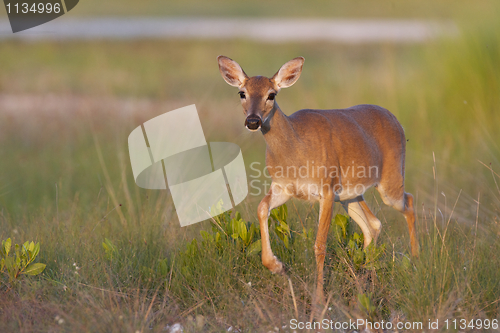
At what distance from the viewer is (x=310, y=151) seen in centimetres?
535

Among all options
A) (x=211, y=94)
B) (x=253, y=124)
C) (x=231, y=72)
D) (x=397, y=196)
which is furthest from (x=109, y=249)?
(x=211, y=94)

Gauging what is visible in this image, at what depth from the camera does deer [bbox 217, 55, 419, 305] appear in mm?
5117

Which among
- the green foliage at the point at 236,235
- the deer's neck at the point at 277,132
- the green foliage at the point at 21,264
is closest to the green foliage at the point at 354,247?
the green foliage at the point at 236,235

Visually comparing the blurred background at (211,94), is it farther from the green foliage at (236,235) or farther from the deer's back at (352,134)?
the green foliage at (236,235)

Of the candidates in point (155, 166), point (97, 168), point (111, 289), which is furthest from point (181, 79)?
point (111, 289)

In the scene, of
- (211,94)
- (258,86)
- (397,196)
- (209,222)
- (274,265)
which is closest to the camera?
(274,265)

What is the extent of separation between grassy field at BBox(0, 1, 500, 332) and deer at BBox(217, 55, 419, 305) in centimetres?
27

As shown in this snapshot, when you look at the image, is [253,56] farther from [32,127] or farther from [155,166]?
[155,166]

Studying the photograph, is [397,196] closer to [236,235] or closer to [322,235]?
[322,235]

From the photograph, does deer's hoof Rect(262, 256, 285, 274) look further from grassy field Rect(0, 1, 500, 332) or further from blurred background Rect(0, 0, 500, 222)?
blurred background Rect(0, 0, 500, 222)

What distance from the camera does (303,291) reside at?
16.5 ft

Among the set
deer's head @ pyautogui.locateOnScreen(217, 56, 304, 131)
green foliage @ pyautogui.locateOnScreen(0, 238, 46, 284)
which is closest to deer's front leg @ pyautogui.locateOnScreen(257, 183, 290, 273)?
deer's head @ pyautogui.locateOnScreen(217, 56, 304, 131)

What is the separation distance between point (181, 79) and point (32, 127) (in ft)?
15.9

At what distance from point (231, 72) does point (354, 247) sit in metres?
1.95
